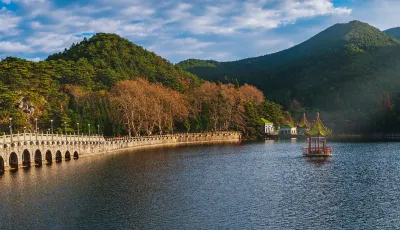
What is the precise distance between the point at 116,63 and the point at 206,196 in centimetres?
13198

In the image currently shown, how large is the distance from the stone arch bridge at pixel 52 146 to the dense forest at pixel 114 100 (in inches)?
377

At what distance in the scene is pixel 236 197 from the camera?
132 ft

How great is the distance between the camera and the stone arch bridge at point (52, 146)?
60112mm

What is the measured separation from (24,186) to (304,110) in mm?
146690

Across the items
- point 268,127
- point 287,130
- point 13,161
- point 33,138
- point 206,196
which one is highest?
point 33,138

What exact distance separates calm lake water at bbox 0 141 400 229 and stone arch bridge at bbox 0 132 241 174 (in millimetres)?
3847

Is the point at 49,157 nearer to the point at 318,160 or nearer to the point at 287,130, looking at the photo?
the point at 318,160

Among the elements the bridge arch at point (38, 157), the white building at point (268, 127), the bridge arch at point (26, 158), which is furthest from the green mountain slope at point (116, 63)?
the bridge arch at point (26, 158)

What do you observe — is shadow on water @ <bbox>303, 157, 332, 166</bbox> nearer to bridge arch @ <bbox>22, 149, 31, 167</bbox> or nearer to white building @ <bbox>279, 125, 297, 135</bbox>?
bridge arch @ <bbox>22, 149, 31, 167</bbox>

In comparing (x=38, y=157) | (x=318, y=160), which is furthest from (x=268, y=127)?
(x=38, y=157)

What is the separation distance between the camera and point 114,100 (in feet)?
375

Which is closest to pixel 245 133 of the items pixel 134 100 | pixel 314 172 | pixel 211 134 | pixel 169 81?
pixel 211 134

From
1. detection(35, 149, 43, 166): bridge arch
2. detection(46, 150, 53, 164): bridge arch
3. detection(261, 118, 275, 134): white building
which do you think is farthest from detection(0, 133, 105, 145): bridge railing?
detection(261, 118, 275, 134): white building

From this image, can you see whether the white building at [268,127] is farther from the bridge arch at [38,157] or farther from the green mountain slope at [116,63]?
the bridge arch at [38,157]
